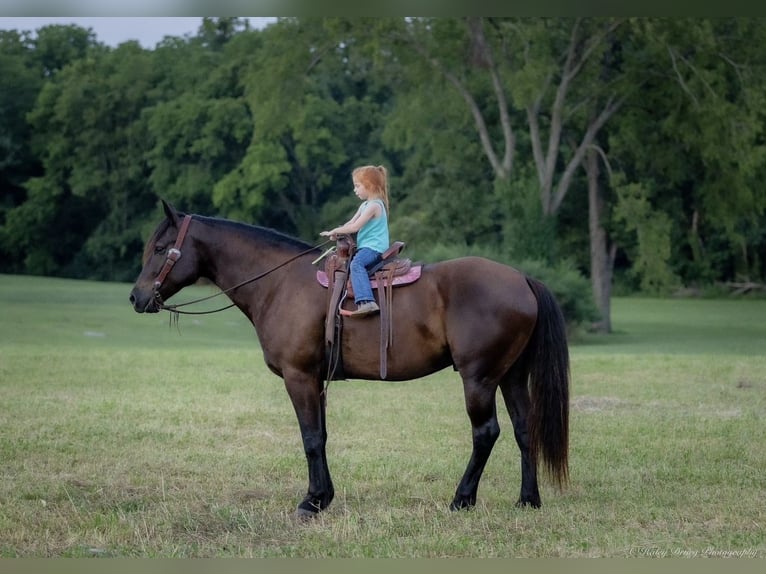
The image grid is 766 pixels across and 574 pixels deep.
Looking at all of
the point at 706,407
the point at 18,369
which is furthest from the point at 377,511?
the point at 18,369

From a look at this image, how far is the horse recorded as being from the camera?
6668 millimetres

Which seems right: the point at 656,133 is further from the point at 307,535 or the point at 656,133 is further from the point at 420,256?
the point at 307,535

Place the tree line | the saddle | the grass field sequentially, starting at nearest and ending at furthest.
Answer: the grass field
the saddle
the tree line

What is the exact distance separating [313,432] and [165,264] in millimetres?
1464

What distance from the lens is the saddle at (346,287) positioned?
21.9ft

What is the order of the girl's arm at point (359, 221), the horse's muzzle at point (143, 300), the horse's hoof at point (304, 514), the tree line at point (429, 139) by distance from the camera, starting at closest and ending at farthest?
the horse's hoof at point (304, 514)
the girl's arm at point (359, 221)
the horse's muzzle at point (143, 300)
the tree line at point (429, 139)

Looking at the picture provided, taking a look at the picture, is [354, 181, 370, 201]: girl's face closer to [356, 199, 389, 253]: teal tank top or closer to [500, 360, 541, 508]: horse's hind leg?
[356, 199, 389, 253]: teal tank top

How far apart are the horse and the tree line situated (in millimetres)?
15343

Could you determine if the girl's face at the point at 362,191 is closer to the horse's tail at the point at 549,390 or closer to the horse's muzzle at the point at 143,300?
the horse's tail at the point at 549,390

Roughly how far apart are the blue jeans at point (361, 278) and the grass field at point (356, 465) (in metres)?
1.35

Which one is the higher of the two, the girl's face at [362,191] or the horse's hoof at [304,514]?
the girl's face at [362,191]

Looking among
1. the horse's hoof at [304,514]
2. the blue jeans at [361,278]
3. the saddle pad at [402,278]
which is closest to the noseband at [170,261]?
the saddle pad at [402,278]

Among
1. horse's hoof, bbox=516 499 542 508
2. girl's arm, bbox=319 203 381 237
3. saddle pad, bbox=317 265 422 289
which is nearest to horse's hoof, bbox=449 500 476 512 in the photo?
horse's hoof, bbox=516 499 542 508

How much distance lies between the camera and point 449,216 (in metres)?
31.2
